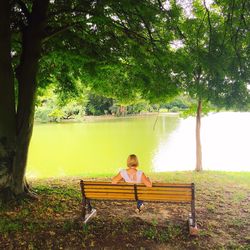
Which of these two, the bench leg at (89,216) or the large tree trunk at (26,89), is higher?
the large tree trunk at (26,89)

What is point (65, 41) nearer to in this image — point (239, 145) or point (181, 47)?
point (181, 47)

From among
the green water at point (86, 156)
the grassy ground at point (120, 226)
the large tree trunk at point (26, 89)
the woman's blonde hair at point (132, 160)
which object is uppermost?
the large tree trunk at point (26, 89)

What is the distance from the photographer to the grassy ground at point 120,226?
4.84 meters

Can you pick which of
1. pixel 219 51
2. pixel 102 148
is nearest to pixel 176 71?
pixel 219 51

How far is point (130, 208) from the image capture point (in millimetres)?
6395

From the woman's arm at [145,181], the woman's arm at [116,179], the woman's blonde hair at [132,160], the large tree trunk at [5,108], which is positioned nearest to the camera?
the woman's arm at [145,181]

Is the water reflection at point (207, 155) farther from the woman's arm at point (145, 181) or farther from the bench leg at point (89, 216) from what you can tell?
the woman's arm at point (145, 181)

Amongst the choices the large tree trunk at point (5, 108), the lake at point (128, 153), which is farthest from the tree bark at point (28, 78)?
the lake at point (128, 153)

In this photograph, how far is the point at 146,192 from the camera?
5121mm

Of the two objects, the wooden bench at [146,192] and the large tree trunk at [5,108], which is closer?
the wooden bench at [146,192]

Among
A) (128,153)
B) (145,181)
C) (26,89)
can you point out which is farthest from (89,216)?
(128,153)

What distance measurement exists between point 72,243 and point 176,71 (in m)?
5.21

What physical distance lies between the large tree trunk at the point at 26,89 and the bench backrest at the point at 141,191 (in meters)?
2.06

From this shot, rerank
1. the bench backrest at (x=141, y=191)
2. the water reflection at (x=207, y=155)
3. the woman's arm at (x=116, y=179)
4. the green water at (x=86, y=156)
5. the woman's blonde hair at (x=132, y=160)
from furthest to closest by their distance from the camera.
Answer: the water reflection at (x=207, y=155), the green water at (x=86, y=156), the woman's arm at (x=116, y=179), the woman's blonde hair at (x=132, y=160), the bench backrest at (x=141, y=191)
